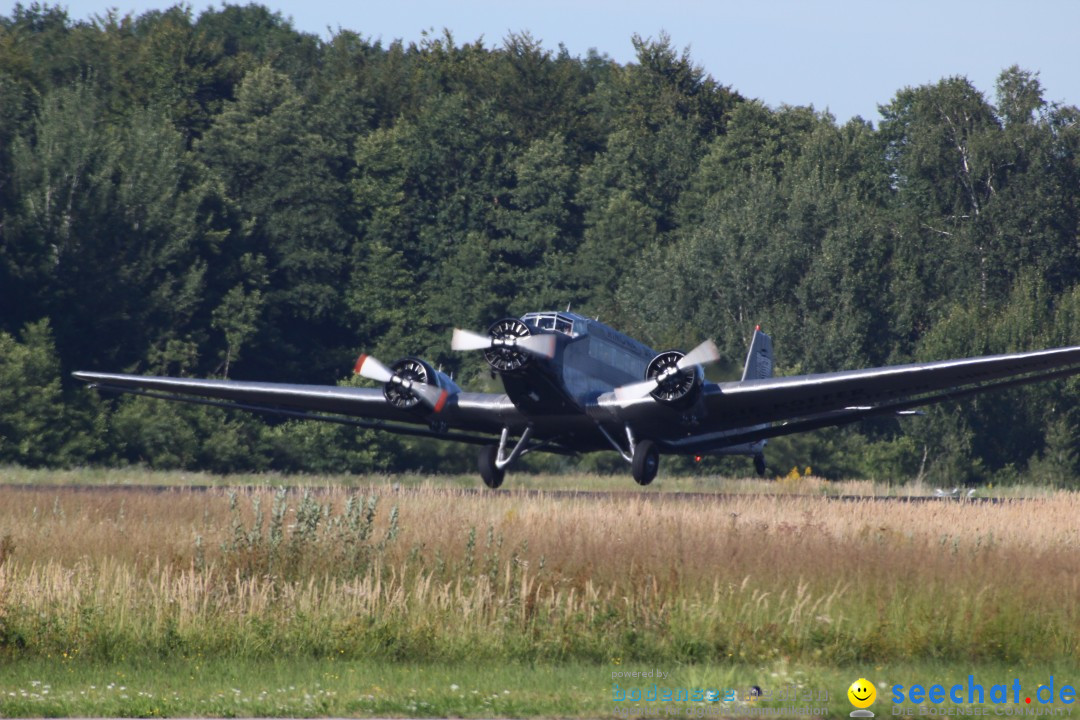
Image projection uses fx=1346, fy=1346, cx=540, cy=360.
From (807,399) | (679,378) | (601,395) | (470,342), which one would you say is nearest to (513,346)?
(470,342)

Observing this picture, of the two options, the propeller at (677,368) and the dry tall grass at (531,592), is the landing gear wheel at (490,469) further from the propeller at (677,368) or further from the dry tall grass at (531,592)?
the dry tall grass at (531,592)

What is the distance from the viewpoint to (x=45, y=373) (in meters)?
46.8

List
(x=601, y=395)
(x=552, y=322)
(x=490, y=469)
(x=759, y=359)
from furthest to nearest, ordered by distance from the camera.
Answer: (x=759, y=359), (x=490, y=469), (x=601, y=395), (x=552, y=322)

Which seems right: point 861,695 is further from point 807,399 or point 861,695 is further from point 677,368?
point 807,399

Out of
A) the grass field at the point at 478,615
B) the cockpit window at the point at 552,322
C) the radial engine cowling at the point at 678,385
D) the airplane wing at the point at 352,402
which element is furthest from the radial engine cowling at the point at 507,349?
the grass field at the point at 478,615

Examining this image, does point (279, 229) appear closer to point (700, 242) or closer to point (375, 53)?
point (700, 242)

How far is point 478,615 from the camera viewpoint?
12.7 metres

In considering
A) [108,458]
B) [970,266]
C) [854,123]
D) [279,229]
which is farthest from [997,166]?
[108,458]

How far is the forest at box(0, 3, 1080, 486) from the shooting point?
5400 centimetres

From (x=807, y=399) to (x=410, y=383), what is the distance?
24.9ft

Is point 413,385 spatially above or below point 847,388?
below

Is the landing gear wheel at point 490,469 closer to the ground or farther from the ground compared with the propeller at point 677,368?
closer to the ground

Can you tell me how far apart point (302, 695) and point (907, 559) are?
7.81m

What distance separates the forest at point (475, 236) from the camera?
2126 inches
